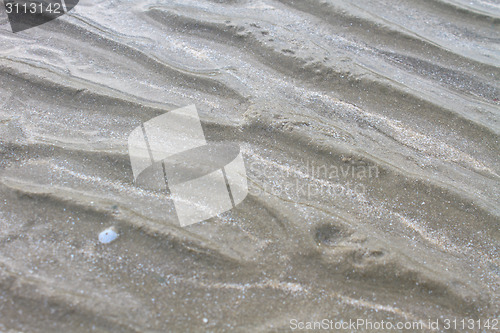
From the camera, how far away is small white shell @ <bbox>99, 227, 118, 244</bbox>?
5.89 ft

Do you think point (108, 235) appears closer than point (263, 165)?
Yes

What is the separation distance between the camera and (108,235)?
1.80 m

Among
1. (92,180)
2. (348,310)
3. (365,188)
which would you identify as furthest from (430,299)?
(92,180)

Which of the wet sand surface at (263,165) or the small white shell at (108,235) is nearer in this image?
the wet sand surface at (263,165)

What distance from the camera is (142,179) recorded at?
6.75 ft

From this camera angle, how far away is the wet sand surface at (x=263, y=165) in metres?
1.67

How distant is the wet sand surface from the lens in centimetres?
167

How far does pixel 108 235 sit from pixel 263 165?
0.89 metres

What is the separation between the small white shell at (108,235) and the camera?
1794mm

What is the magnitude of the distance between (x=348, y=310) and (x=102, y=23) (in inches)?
111

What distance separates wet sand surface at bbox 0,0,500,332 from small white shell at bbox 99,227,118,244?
3 cm

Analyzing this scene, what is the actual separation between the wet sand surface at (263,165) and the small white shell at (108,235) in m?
0.03

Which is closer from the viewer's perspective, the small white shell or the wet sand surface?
the wet sand surface

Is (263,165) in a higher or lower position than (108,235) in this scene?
higher
